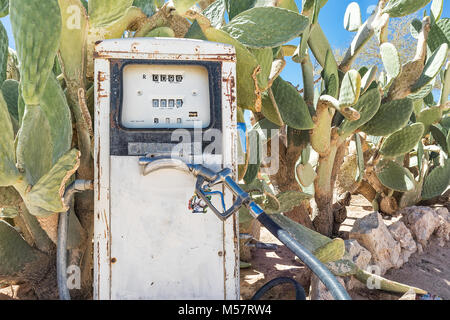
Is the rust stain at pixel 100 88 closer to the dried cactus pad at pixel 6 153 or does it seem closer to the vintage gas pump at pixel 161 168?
the vintage gas pump at pixel 161 168

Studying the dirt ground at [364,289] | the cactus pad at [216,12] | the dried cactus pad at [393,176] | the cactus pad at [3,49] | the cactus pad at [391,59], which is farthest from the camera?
the dried cactus pad at [393,176]

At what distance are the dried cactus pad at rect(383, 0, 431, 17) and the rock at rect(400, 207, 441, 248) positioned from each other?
6.32 ft

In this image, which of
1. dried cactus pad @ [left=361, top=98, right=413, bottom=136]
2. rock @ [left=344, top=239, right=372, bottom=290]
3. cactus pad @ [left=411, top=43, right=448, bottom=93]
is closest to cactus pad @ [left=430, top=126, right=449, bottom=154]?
cactus pad @ [left=411, top=43, right=448, bottom=93]

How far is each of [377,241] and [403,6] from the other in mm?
1756

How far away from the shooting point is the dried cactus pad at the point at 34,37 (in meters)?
1.23

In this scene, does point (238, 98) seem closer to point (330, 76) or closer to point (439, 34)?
point (330, 76)

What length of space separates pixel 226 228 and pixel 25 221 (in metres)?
1.04

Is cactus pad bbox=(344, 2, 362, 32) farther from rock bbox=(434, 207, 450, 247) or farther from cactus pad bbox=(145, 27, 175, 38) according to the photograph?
cactus pad bbox=(145, 27, 175, 38)

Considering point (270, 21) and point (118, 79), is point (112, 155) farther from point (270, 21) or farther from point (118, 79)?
point (270, 21)

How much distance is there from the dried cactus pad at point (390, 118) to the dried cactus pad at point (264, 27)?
1567mm

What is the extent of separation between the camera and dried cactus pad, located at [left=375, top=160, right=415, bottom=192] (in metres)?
3.90

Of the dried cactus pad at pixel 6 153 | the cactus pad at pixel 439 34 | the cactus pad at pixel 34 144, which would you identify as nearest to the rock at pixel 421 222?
the cactus pad at pixel 439 34
